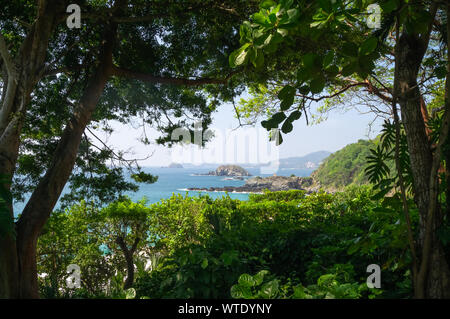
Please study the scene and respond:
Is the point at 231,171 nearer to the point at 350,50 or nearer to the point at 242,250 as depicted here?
the point at 242,250

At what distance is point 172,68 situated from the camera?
5.41 meters

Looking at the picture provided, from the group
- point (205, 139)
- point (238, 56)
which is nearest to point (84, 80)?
point (205, 139)

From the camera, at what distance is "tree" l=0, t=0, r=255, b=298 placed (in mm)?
3098

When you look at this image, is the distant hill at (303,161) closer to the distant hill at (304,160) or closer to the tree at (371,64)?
the distant hill at (304,160)

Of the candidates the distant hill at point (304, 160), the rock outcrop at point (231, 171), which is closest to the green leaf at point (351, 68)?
the rock outcrop at point (231, 171)

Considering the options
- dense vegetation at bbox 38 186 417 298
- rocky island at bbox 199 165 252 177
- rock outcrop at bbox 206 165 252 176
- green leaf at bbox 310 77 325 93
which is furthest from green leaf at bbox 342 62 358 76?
rock outcrop at bbox 206 165 252 176

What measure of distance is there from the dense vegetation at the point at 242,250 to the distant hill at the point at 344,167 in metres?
26.4

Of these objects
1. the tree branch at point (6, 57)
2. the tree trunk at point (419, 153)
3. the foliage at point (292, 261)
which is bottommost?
the foliage at point (292, 261)

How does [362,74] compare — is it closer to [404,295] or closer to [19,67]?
[404,295]

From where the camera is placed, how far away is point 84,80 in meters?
5.11

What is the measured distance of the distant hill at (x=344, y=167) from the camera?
3191 centimetres

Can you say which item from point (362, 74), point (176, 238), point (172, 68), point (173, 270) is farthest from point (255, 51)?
point (176, 238)

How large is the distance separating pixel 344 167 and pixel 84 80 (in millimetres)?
33406
